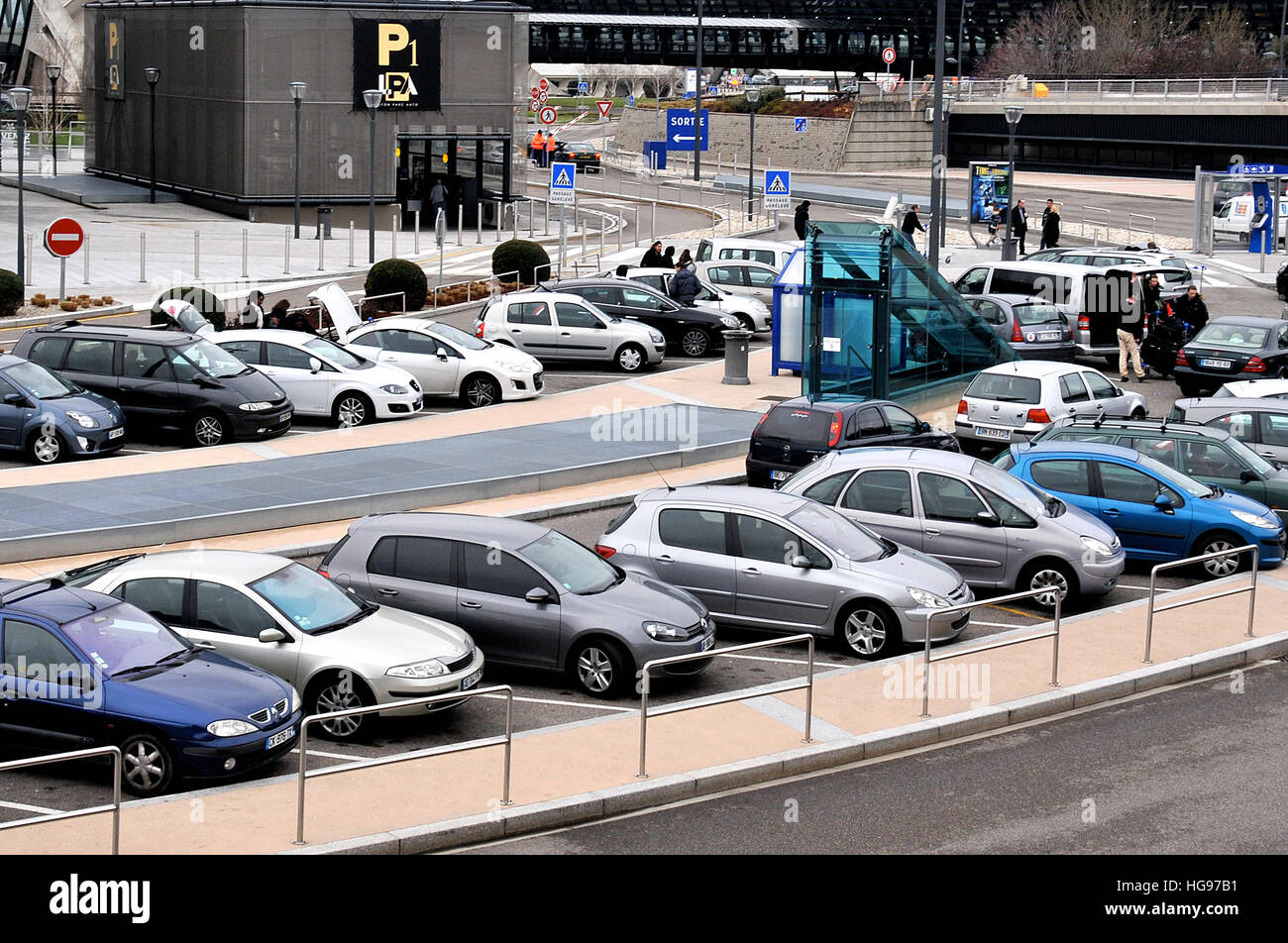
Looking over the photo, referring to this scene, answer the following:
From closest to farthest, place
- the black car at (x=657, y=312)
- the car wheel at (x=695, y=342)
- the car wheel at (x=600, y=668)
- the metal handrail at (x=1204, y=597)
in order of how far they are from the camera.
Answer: the car wheel at (x=600, y=668) → the metal handrail at (x=1204, y=597) → the black car at (x=657, y=312) → the car wheel at (x=695, y=342)

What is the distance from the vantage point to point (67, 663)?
11555 millimetres

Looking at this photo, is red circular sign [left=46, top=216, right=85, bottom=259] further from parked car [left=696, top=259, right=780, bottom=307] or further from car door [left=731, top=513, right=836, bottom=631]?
car door [left=731, top=513, right=836, bottom=631]

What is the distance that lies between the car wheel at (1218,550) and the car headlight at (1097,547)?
1.77 metres

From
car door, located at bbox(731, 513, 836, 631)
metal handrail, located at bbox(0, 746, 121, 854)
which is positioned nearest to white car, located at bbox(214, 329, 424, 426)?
car door, located at bbox(731, 513, 836, 631)

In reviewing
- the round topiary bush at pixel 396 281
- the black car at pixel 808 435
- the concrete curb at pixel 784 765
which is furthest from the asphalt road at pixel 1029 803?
the round topiary bush at pixel 396 281

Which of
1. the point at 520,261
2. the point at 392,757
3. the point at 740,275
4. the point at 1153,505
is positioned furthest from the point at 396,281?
the point at 392,757

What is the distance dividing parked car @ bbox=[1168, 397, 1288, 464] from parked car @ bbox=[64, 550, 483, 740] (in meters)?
11.6

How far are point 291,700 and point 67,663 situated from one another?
153 cm

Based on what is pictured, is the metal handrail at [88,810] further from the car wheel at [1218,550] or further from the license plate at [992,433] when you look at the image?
the license plate at [992,433]

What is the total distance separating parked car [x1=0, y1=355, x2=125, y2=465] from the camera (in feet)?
71.1

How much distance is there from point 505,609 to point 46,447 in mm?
10177

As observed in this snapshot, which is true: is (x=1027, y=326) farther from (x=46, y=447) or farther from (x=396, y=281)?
(x=46, y=447)

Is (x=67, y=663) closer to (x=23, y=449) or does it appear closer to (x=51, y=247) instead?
(x=23, y=449)

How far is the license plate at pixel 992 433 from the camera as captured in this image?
23062 mm
